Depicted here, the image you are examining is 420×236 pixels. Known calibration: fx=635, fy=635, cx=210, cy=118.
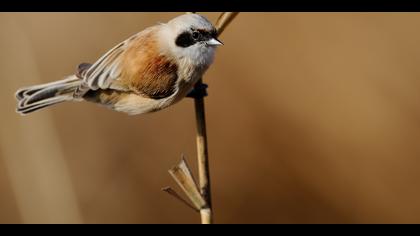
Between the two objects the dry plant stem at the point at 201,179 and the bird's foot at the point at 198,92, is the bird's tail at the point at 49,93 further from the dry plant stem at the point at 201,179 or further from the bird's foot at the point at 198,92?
the dry plant stem at the point at 201,179

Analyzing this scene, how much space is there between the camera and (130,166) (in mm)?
3961

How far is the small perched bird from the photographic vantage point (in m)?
2.58

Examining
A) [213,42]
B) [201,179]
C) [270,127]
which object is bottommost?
[201,179]

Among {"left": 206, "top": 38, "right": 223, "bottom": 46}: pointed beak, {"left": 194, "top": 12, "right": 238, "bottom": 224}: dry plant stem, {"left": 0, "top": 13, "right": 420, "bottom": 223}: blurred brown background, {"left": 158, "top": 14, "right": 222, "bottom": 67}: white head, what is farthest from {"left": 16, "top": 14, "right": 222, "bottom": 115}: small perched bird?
{"left": 0, "top": 13, "right": 420, "bottom": 223}: blurred brown background

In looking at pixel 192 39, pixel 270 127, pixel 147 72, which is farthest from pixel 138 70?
pixel 270 127

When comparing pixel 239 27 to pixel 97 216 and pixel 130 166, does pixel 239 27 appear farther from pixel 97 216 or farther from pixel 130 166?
pixel 97 216

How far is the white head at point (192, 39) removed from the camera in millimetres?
2346

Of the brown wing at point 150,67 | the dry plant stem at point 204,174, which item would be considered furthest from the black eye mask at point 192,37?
the dry plant stem at point 204,174

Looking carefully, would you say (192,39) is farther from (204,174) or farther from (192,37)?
(204,174)

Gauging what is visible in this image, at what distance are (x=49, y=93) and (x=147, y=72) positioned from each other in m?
0.47

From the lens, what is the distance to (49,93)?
278 cm

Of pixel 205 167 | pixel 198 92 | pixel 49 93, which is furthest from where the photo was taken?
pixel 49 93

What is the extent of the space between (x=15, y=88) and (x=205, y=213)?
1.47 meters

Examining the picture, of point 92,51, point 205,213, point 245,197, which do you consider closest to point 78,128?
point 92,51
